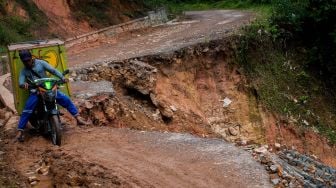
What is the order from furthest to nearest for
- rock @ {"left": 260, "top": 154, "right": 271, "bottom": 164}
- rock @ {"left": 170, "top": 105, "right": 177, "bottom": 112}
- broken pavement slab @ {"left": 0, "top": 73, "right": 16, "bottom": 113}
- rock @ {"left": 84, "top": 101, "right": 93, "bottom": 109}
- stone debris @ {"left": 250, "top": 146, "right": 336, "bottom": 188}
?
rock @ {"left": 170, "top": 105, "right": 177, "bottom": 112}, broken pavement slab @ {"left": 0, "top": 73, "right": 16, "bottom": 113}, rock @ {"left": 84, "top": 101, "right": 93, "bottom": 109}, rock @ {"left": 260, "top": 154, "right": 271, "bottom": 164}, stone debris @ {"left": 250, "top": 146, "right": 336, "bottom": 188}

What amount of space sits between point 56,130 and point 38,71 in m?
0.96

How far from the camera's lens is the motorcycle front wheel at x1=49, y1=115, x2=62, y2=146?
761 cm

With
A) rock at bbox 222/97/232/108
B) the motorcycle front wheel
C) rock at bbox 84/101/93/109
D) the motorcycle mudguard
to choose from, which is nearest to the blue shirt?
the motorcycle mudguard

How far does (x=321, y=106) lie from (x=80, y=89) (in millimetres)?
9032

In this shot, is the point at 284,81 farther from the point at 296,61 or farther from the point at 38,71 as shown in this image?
the point at 38,71

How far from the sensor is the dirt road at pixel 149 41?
578 inches

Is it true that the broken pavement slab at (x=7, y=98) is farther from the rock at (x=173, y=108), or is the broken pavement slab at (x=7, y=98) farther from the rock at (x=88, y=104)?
the rock at (x=173, y=108)

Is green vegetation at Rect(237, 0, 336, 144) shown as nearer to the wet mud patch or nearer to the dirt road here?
the dirt road

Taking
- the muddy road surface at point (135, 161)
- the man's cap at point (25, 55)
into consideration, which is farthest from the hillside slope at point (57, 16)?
the muddy road surface at point (135, 161)

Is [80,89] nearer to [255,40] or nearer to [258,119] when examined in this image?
[258,119]

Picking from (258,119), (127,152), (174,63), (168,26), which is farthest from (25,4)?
(127,152)

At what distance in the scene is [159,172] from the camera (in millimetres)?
6422

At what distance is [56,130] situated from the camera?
7609mm

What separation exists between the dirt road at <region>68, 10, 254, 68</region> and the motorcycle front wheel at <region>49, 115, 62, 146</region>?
18.7ft
